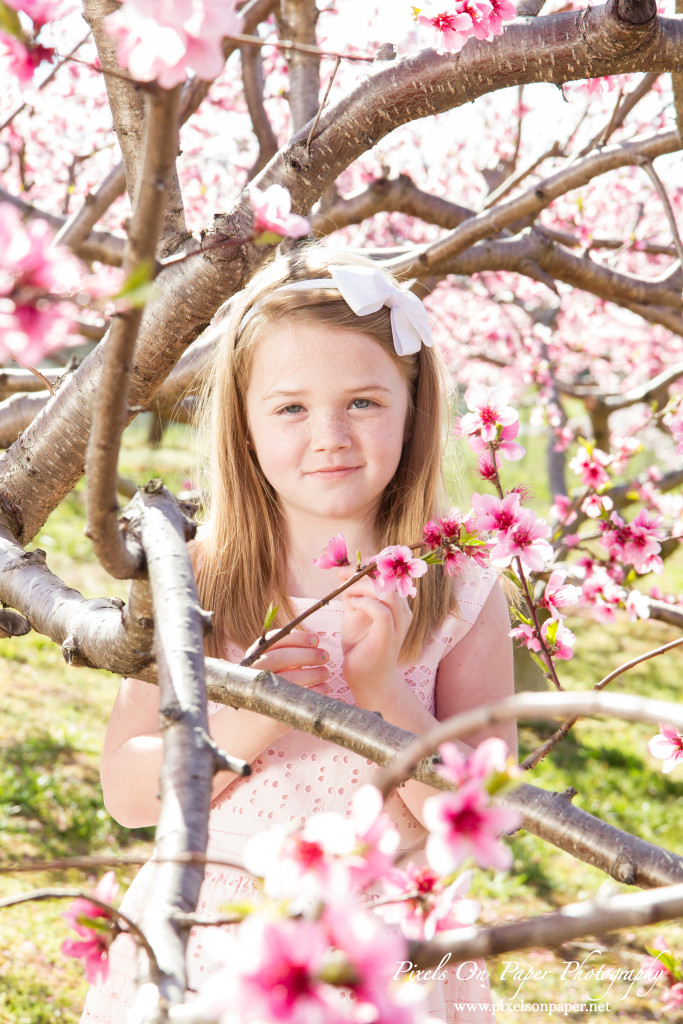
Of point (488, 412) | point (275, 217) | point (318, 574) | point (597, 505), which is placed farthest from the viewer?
point (597, 505)

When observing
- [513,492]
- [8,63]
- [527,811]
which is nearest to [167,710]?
[527,811]

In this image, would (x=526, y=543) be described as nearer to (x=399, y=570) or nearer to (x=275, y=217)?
(x=399, y=570)

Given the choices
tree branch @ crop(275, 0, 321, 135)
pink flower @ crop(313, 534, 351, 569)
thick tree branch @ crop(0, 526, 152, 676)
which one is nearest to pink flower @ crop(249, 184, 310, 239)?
thick tree branch @ crop(0, 526, 152, 676)

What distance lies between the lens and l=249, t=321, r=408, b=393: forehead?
155 centimetres

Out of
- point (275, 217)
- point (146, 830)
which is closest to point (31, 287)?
point (275, 217)

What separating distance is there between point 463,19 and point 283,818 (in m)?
1.42

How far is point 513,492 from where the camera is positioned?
1.45 m

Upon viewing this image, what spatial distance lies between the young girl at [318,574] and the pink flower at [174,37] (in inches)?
35.8

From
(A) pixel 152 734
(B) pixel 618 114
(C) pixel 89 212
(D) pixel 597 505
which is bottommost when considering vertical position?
(A) pixel 152 734

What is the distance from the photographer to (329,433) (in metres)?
1.50

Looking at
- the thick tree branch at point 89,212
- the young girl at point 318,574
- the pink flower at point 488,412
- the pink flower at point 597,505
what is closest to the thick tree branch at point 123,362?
the young girl at point 318,574

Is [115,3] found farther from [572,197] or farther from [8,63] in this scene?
[572,197]

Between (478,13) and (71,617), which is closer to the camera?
(71,617)

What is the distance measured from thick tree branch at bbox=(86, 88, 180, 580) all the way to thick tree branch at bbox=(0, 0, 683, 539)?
655 mm
